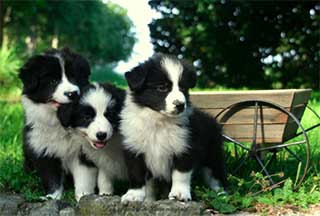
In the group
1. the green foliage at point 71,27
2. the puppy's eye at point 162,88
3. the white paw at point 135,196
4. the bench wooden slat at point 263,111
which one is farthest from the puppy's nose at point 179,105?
the green foliage at point 71,27

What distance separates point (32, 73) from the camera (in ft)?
17.2

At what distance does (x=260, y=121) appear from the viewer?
5645mm

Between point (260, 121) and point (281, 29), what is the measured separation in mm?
10643

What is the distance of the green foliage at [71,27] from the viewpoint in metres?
37.4

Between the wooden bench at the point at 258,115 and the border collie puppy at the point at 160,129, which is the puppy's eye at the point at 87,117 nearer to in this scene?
the border collie puppy at the point at 160,129

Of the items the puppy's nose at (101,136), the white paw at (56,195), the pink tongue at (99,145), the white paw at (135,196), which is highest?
the puppy's nose at (101,136)

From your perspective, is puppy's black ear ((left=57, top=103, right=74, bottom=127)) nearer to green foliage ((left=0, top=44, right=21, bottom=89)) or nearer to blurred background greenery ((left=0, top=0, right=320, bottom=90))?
green foliage ((left=0, top=44, right=21, bottom=89))

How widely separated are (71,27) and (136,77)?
38268 mm

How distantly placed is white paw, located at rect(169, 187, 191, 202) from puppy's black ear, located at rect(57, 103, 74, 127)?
1141 millimetres

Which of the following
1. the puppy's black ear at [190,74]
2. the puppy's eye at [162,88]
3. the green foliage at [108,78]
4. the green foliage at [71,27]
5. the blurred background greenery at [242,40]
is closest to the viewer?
the puppy's eye at [162,88]

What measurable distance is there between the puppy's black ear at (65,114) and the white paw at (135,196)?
0.86m

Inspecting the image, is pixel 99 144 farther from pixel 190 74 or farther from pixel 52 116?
pixel 190 74

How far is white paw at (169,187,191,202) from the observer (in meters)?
4.57

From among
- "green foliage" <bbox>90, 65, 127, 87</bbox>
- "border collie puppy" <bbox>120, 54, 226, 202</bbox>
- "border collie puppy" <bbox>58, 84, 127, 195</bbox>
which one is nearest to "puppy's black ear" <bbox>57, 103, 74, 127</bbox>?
"border collie puppy" <bbox>58, 84, 127, 195</bbox>
